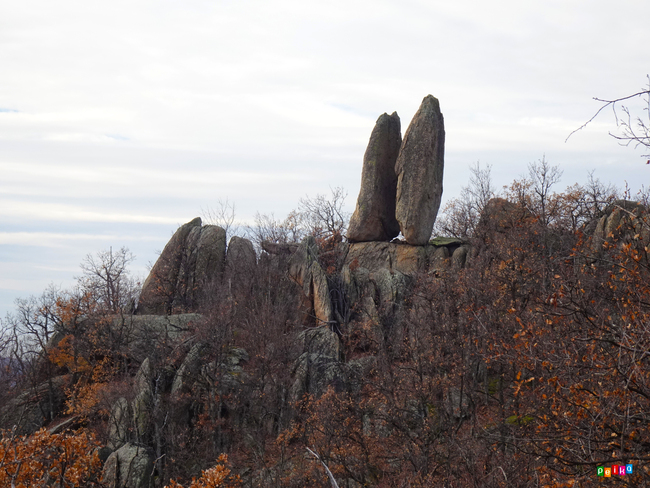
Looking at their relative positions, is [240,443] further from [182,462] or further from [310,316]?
[310,316]

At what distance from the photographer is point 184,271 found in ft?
114

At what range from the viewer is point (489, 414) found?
60.1ft

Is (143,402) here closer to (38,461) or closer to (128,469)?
(128,469)

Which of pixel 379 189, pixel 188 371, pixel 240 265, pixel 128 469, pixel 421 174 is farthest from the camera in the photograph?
pixel 240 265

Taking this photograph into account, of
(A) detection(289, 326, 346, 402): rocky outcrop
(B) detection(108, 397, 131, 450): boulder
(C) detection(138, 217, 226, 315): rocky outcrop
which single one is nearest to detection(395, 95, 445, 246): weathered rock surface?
(A) detection(289, 326, 346, 402): rocky outcrop

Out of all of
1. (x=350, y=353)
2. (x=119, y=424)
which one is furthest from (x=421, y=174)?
(x=119, y=424)

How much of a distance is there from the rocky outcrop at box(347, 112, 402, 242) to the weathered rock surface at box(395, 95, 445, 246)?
1.67 m

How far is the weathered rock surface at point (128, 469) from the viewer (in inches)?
760

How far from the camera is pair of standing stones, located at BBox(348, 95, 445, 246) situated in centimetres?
3142

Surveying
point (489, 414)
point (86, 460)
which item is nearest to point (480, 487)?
point (489, 414)

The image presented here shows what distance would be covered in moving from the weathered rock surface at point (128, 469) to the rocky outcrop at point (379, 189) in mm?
18082

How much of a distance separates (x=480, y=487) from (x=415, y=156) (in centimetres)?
2161

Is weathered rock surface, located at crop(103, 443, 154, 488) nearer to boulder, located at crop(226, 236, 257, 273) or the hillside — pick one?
the hillside

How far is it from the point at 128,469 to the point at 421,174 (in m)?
20.5
